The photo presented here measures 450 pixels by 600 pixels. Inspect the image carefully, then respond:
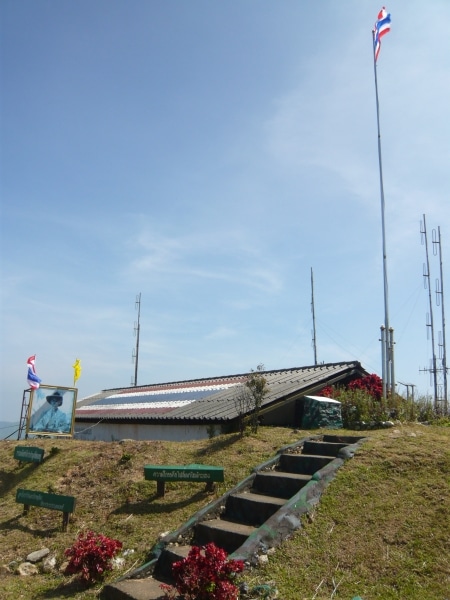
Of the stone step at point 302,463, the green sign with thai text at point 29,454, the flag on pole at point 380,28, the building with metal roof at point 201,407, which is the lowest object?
the green sign with thai text at point 29,454

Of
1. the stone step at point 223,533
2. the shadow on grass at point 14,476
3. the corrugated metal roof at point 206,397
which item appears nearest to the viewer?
the stone step at point 223,533

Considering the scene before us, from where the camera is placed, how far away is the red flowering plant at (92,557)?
7031mm

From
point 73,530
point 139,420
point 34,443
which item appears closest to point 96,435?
point 139,420

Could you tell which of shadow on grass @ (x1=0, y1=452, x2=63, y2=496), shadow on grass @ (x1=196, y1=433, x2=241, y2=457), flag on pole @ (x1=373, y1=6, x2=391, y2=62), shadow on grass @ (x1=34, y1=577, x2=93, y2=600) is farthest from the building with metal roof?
flag on pole @ (x1=373, y1=6, x2=391, y2=62)

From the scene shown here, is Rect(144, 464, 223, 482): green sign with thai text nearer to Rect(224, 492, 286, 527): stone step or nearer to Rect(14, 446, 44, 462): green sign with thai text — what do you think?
Rect(224, 492, 286, 527): stone step

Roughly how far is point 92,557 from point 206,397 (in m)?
10.5

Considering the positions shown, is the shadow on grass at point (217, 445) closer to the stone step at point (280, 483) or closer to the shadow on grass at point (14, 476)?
the stone step at point (280, 483)

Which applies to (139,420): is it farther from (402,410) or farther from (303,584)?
(303,584)

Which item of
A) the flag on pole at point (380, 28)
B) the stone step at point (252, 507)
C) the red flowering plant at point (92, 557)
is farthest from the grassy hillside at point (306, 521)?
the flag on pole at point (380, 28)

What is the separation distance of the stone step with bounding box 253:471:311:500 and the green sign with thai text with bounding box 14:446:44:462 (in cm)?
615

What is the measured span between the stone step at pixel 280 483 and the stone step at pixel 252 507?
181 millimetres

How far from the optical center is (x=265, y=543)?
6.42m

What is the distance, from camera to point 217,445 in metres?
11.3

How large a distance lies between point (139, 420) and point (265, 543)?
1139cm
